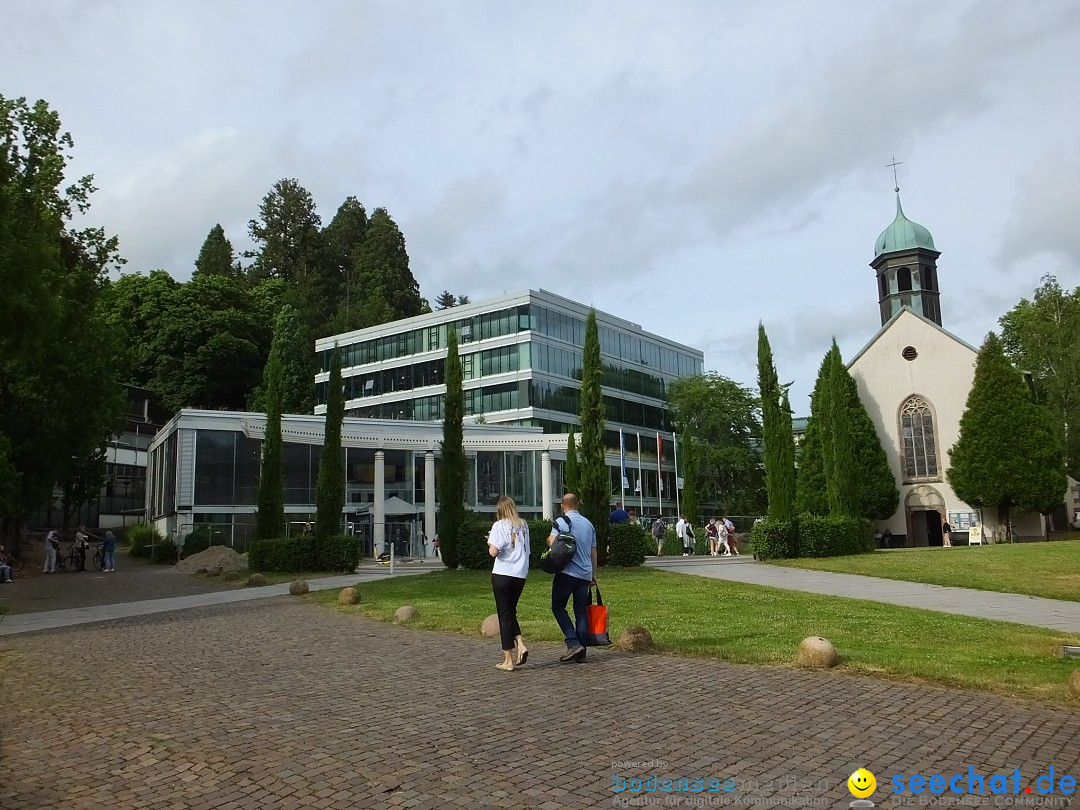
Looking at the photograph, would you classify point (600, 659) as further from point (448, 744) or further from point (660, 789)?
point (660, 789)

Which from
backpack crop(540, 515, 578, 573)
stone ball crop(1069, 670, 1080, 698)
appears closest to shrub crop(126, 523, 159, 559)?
backpack crop(540, 515, 578, 573)

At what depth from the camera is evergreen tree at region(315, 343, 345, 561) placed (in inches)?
1038

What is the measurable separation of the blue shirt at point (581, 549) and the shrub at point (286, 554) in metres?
18.2

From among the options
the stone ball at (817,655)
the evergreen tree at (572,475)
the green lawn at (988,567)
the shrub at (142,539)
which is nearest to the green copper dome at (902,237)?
the green lawn at (988,567)

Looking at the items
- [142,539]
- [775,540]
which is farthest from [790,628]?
[142,539]

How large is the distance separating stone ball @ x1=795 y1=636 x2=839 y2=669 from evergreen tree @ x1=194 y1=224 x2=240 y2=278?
290 feet

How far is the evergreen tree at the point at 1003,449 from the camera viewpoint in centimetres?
4275

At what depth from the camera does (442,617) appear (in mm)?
13375

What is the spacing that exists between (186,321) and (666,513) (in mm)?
41328

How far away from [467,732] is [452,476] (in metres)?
21.1

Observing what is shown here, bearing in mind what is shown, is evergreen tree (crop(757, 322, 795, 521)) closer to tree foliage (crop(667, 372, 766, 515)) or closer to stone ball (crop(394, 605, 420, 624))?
stone ball (crop(394, 605, 420, 624))

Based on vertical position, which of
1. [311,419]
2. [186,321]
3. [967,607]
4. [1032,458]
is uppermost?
[186,321]

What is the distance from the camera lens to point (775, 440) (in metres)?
31.6

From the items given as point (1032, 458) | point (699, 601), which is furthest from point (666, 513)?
point (699, 601)
